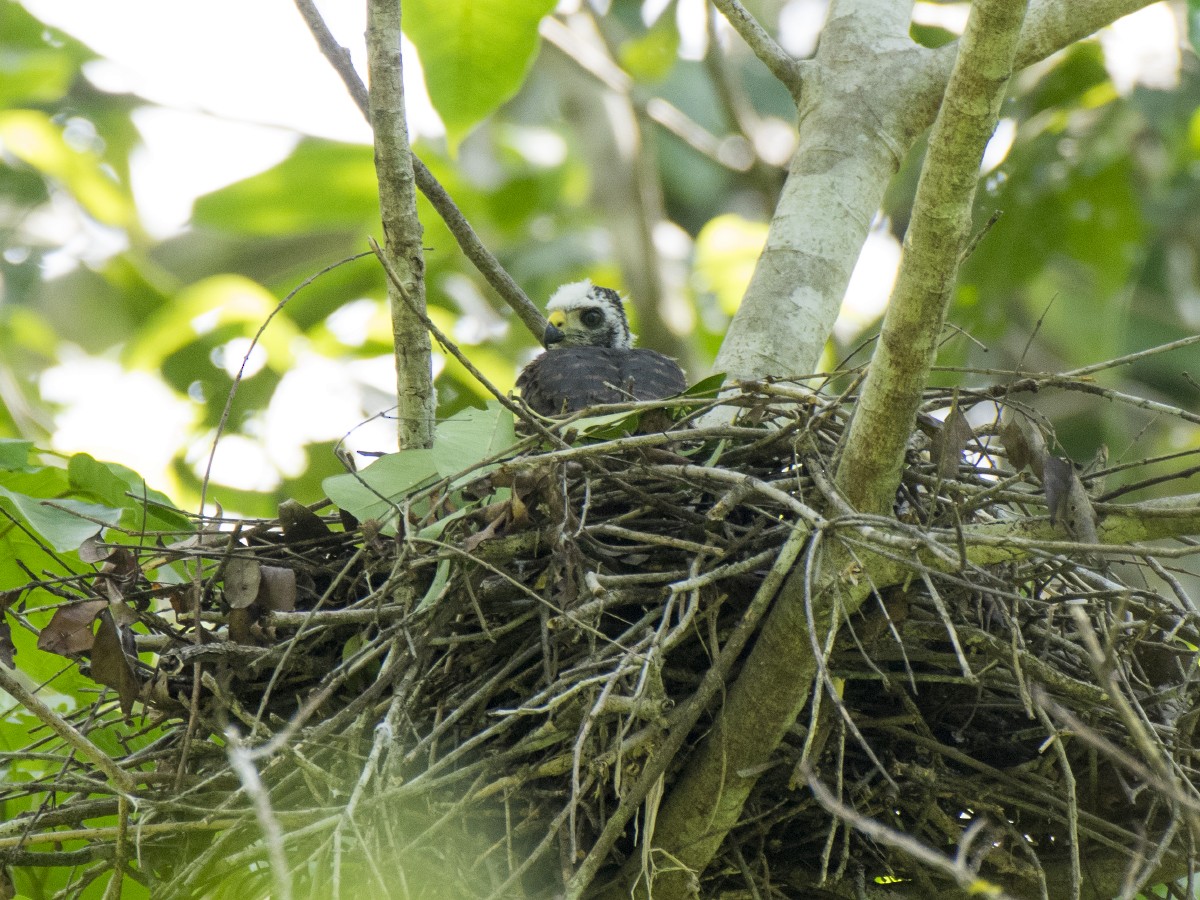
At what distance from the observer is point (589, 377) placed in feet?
11.1

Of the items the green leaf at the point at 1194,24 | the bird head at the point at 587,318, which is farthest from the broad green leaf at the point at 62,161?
the green leaf at the point at 1194,24

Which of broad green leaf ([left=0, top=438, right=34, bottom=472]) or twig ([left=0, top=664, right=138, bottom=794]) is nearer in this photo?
twig ([left=0, top=664, right=138, bottom=794])

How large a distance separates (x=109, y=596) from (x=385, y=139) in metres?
1.09

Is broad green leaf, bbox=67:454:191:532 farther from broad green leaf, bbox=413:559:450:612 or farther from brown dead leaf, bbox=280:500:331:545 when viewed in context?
broad green leaf, bbox=413:559:450:612

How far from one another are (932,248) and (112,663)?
1.65 m

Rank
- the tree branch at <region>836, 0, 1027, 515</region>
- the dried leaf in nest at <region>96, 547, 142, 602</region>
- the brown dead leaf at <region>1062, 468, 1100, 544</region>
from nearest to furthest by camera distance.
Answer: the tree branch at <region>836, 0, 1027, 515</region>, the brown dead leaf at <region>1062, 468, 1100, 544</region>, the dried leaf in nest at <region>96, 547, 142, 602</region>

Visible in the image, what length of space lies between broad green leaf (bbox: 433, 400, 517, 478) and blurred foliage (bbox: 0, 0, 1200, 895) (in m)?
0.68

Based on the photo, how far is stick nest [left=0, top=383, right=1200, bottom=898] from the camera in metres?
2.14

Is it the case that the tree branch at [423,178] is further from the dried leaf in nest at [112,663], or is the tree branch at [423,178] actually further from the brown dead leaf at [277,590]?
the dried leaf in nest at [112,663]

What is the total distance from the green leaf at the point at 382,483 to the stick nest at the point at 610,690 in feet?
0.16

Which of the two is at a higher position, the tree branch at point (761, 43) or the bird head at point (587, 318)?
the tree branch at point (761, 43)

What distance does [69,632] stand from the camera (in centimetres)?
236

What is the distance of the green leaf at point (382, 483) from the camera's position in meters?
2.53

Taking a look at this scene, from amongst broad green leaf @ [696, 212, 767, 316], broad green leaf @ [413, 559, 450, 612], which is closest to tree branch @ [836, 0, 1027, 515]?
broad green leaf @ [413, 559, 450, 612]
